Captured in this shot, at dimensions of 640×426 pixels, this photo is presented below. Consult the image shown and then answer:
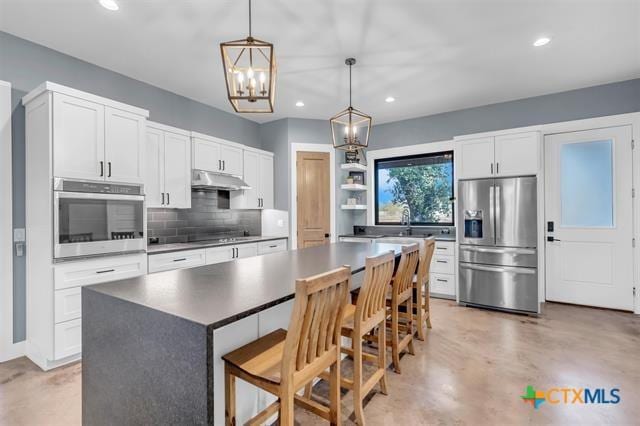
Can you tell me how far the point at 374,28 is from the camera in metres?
2.76

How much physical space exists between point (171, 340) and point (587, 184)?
A: 5216 mm

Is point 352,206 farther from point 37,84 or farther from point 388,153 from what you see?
point 37,84

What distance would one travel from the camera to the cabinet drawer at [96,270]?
2.61 metres

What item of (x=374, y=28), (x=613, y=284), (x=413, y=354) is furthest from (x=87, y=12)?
(x=613, y=284)

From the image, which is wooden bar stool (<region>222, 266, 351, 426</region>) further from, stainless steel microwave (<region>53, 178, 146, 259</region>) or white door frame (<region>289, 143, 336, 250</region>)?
white door frame (<region>289, 143, 336, 250</region>)

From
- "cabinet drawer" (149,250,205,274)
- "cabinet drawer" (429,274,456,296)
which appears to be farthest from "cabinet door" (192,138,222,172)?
"cabinet drawer" (429,274,456,296)

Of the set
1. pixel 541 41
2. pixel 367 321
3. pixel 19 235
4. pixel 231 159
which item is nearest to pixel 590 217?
pixel 541 41

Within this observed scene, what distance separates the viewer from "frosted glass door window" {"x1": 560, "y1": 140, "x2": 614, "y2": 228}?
410cm

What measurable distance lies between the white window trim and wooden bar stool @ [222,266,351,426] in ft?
13.7

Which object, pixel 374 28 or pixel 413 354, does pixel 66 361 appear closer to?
pixel 413 354

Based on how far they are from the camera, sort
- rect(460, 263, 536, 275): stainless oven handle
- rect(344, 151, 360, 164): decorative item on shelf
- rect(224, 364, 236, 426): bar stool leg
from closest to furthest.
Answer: rect(224, 364, 236, 426): bar stool leg < rect(344, 151, 360, 164): decorative item on shelf < rect(460, 263, 536, 275): stainless oven handle

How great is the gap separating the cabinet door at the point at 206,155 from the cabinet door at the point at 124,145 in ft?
2.89

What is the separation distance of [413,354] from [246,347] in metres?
1.88

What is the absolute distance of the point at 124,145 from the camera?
3061 millimetres
